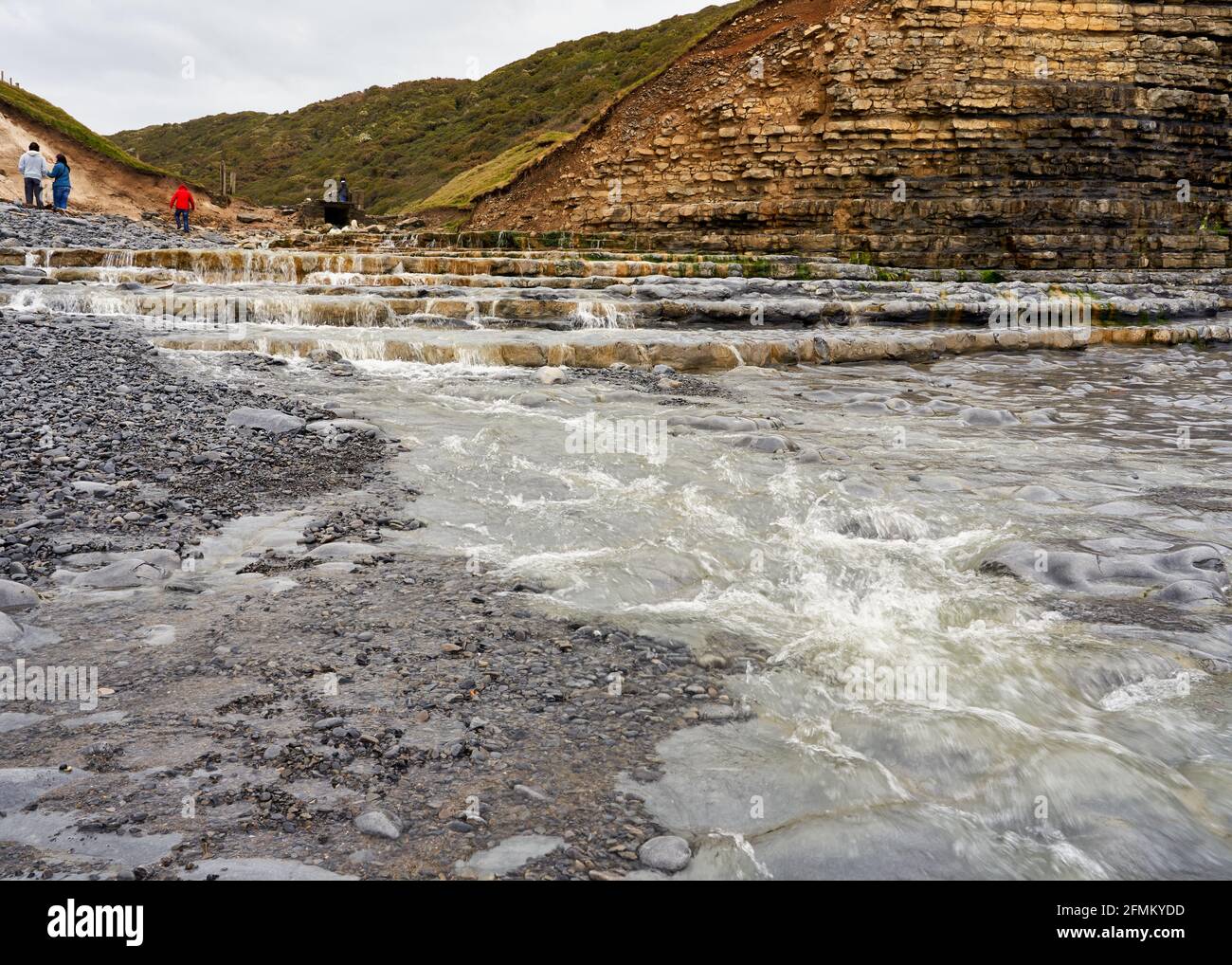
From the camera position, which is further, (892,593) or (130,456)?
(130,456)

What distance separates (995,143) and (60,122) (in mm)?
31554

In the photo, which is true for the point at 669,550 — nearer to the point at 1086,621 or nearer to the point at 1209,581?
the point at 1086,621

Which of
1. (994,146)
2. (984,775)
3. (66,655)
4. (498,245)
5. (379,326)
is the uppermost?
(994,146)

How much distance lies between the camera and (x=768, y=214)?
20.6 meters

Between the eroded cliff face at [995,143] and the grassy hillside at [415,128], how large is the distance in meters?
19.5

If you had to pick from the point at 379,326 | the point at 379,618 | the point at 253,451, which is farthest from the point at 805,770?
the point at 379,326

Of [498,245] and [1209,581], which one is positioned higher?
[498,245]

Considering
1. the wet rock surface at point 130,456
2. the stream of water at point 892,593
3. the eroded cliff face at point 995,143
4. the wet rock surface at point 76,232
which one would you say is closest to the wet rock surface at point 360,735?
the stream of water at point 892,593

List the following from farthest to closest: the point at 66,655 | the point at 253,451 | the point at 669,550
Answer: the point at 253,451 → the point at 669,550 → the point at 66,655

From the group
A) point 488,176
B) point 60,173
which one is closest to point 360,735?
point 60,173

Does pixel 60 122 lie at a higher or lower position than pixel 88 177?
higher

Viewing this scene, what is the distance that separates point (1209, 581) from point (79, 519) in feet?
18.0

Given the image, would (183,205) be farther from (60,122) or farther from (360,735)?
(360,735)

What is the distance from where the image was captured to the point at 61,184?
72.6 ft
